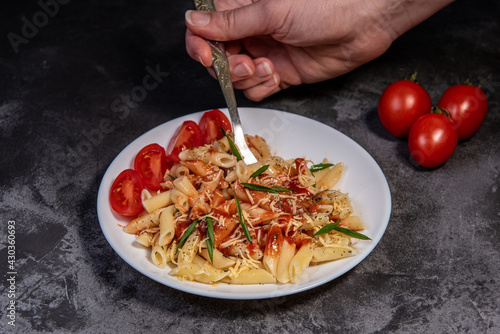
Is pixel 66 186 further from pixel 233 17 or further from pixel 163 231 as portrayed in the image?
pixel 233 17

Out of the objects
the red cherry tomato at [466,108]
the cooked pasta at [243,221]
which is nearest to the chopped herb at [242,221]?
the cooked pasta at [243,221]

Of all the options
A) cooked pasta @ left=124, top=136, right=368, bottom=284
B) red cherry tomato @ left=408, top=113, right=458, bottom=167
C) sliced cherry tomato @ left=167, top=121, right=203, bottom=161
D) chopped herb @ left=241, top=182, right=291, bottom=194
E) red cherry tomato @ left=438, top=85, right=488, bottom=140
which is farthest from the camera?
red cherry tomato @ left=438, top=85, right=488, bottom=140

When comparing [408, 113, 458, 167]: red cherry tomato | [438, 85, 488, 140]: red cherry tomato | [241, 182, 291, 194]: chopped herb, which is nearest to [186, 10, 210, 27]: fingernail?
[241, 182, 291, 194]: chopped herb

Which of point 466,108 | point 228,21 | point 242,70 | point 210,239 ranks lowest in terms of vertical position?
point 466,108

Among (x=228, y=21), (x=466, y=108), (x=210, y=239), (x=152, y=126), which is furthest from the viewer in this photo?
(x=152, y=126)

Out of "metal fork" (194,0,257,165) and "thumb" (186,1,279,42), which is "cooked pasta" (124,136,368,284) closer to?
"metal fork" (194,0,257,165)

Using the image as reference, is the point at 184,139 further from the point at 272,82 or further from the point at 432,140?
the point at 432,140

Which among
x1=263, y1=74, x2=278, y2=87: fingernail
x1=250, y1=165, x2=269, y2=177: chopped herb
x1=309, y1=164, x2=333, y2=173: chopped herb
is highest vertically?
x1=250, y1=165, x2=269, y2=177: chopped herb

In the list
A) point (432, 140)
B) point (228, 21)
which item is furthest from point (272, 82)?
point (432, 140)
